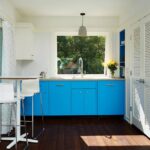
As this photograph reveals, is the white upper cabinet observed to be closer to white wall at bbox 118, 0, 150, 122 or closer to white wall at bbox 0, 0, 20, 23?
white wall at bbox 0, 0, 20, 23

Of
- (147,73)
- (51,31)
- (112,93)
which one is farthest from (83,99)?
(51,31)

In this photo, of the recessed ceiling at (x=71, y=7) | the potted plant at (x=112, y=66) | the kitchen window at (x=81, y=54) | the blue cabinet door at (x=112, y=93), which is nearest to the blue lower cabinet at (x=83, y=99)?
the blue cabinet door at (x=112, y=93)

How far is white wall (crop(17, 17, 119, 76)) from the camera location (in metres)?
6.25

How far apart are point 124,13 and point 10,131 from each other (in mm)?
3560

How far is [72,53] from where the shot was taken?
6473 mm

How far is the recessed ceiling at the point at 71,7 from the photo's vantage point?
493 cm

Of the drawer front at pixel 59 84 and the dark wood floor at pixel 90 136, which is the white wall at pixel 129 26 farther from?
the drawer front at pixel 59 84

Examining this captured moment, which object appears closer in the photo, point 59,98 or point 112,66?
point 59,98

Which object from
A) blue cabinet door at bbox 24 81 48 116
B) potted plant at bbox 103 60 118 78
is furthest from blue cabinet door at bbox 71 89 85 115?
potted plant at bbox 103 60 118 78

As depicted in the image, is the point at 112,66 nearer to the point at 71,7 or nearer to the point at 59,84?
the point at 59,84

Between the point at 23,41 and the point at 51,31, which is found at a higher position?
the point at 51,31

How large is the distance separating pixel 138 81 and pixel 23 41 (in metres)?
2.80

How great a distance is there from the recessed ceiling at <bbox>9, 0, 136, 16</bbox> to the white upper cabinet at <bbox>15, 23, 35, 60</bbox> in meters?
0.39

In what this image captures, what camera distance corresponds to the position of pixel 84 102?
557cm
